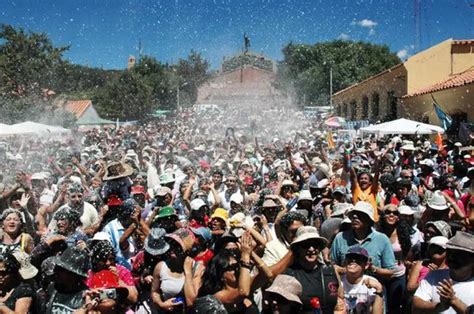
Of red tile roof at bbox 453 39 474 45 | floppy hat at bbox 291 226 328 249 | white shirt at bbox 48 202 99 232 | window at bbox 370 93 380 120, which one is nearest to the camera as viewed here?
floppy hat at bbox 291 226 328 249

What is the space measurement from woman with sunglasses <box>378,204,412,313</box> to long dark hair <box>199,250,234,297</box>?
173cm

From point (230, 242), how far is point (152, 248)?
0.73 m

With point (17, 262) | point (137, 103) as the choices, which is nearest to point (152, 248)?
point (17, 262)

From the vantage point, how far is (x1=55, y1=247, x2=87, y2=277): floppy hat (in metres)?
3.62

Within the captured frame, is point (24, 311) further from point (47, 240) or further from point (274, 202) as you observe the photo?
point (274, 202)

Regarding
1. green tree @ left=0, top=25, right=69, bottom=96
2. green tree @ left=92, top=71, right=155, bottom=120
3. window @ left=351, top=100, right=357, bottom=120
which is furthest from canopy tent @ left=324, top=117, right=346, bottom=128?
green tree @ left=92, top=71, right=155, bottom=120

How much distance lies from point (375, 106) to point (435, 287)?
30760 millimetres

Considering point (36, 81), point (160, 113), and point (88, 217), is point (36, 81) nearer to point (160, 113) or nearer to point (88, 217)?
point (160, 113)

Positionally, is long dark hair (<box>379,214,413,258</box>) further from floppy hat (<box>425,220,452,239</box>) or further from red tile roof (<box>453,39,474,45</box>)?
red tile roof (<box>453,39,474,45</box>)

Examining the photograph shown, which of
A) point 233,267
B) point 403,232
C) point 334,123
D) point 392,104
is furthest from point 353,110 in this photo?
point 233,267

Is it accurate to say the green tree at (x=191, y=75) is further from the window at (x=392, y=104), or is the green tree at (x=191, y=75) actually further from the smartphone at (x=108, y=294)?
the smartphone at (x=108, y=294)

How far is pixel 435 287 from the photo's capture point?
3727mm

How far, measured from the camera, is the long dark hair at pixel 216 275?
157 inches

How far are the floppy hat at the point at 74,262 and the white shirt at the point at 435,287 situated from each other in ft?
7.33
